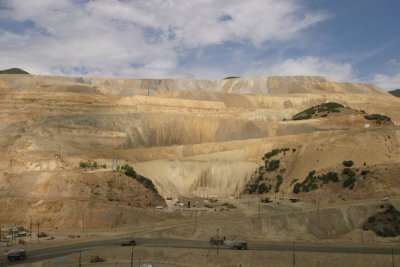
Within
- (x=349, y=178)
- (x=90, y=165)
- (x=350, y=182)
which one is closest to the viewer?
(x=350, y=182)

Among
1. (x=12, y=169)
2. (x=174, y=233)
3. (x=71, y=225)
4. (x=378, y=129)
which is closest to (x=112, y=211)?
(x=71, y=225)

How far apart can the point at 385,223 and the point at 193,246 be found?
77.9ft

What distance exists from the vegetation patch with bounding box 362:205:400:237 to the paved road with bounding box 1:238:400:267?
592 centimetres

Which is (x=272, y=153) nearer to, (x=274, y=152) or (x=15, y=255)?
(x=274, y=152)

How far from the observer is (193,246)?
152 feet

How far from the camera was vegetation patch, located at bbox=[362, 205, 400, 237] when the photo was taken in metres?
56.1

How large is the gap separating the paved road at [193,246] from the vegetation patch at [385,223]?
233 inches

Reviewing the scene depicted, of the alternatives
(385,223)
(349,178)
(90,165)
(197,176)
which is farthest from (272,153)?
(385,223)

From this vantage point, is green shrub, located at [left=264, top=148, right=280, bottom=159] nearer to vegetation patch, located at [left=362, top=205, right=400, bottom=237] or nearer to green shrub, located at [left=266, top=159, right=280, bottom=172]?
green shrub, located at [left=266, top=159, right=280, bottom=172]

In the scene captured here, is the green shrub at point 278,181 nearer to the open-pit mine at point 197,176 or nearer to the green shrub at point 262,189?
the open-pit mine at point 197,176

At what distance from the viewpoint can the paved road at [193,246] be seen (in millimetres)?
43906

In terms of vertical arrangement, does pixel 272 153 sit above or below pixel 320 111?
below

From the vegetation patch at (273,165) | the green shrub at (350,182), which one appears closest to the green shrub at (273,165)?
the vegetation patch at (273,165)

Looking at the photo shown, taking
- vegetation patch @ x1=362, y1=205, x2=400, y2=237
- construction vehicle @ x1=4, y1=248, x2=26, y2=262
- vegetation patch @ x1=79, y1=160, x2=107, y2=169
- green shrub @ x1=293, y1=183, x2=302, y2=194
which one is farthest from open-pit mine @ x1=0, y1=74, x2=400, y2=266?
construction vehicle @ x1=4, y1=248, x2=26, y2=262
